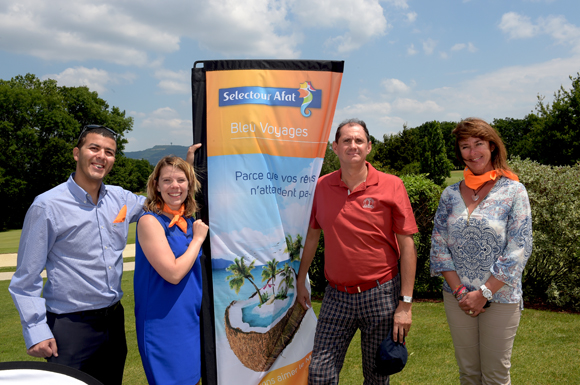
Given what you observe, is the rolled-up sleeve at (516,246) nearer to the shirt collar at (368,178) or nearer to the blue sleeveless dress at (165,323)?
the shirt collar at (368,178)

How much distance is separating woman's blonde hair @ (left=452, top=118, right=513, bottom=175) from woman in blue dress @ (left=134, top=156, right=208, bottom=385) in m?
2.05

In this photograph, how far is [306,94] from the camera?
3119 mm

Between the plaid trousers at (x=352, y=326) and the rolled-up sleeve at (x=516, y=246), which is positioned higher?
the rolled-up sleeve at (x=516, y=246)

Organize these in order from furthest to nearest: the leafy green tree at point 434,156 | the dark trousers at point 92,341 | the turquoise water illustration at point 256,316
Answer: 1. the leafy green tree at point 434,156
2. the turquoise water illustration at point 256,316
3. the dark trousers at point 92,341

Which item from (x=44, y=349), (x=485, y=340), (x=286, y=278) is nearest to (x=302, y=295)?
(x=286, y=278)

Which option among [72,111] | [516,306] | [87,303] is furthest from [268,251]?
A: [72,111]

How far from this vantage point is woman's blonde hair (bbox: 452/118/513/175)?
2.76 meters

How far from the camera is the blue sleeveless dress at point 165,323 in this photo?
95.1 inches

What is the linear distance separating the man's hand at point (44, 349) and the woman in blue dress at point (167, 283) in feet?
1.70

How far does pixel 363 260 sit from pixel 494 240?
3.05 ft

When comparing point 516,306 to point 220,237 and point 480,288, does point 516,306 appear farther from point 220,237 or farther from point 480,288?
point 220,237

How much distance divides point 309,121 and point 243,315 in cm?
169

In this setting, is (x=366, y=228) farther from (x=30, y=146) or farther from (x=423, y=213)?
(x=30, y=146)

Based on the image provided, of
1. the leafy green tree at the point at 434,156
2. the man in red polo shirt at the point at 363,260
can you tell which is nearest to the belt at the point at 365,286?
the man in red polo shirt at the point at 363,260
